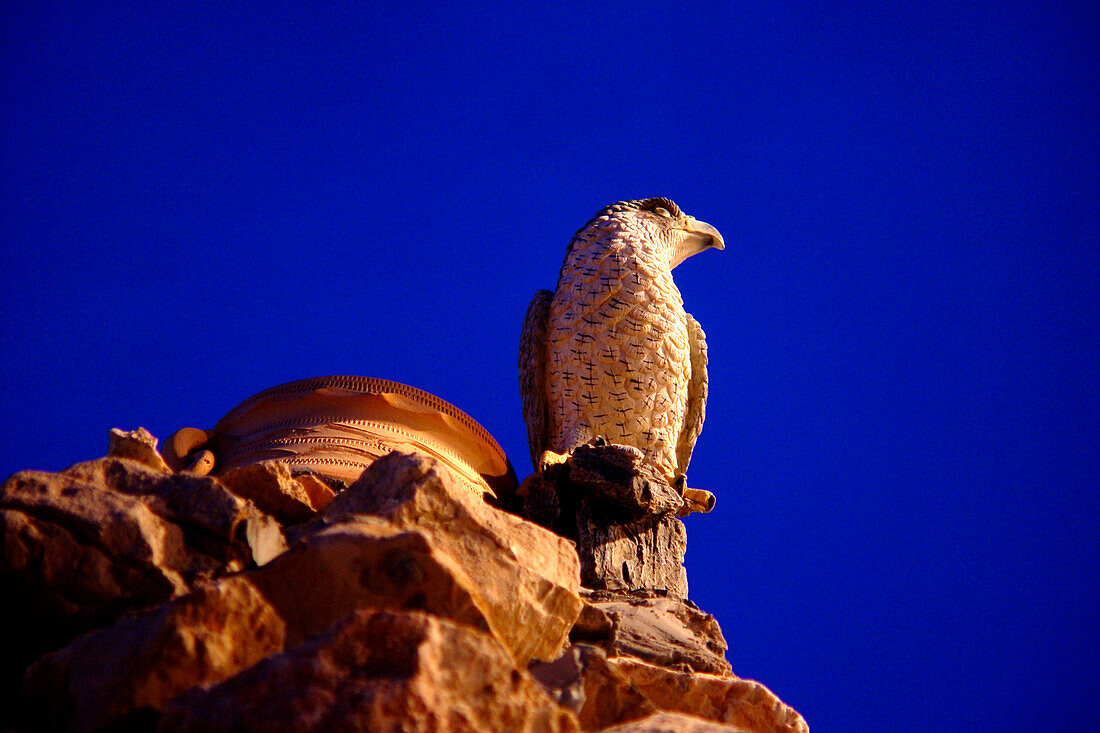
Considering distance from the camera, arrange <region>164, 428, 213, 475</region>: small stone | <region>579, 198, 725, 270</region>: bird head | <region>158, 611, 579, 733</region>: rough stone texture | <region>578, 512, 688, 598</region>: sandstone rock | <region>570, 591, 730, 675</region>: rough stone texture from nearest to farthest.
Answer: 1. <region>158, 611, 579, 733</region>: rough stone texture
2. <region>570, 591, 730, 675</region>: rough stone texture
3. <region>578, 512, 688, 598</region>: sandstone rock
4. <region>164, 428, 213, 475</region>: small stone
5. <region>579, 198, 725, 270</region>: bird head

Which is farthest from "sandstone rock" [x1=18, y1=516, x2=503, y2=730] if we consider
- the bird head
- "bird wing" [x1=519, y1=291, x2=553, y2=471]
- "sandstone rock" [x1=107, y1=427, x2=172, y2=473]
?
the bird head

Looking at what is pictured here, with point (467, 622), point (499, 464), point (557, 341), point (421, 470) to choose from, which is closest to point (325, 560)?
point (467, 622)

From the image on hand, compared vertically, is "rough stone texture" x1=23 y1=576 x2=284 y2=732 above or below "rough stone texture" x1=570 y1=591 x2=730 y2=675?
below

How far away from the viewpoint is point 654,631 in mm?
2609

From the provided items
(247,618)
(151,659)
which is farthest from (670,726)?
(151,659)

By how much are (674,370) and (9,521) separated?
3556mm

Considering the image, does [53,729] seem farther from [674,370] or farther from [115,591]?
[674,370]

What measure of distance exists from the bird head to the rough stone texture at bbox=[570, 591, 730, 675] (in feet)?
8.86

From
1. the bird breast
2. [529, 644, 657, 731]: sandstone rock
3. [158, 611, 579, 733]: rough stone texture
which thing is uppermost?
the bird breast

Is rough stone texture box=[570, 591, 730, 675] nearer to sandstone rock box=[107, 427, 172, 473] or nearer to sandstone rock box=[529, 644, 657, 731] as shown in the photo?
sandstone rock box=[529, 644, 657, 731]

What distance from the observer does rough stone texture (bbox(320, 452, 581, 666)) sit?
1.76 m

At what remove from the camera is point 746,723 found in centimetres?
222

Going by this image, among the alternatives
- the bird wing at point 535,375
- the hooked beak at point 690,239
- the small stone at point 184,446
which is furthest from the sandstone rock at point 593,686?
the hooked beak at point 690,239

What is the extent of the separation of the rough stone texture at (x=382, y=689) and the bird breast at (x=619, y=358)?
3202 millimetres
